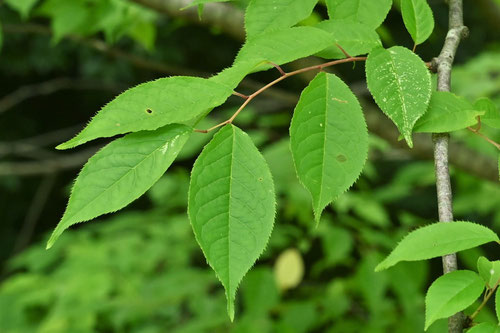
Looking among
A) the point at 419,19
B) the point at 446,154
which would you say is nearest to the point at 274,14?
the point at 419,19

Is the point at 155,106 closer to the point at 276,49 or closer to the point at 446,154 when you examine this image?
the point at 276,49

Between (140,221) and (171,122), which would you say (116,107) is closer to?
(171,122)

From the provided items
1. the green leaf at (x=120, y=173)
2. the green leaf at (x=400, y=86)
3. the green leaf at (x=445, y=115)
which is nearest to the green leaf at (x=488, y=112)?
the green leaf at (x=445, y=115)

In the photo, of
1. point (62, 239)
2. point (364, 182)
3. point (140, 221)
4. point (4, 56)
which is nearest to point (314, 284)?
point (364, 182)

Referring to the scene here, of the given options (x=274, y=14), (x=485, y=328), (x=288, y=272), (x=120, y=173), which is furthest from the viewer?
(x=288, y=272)

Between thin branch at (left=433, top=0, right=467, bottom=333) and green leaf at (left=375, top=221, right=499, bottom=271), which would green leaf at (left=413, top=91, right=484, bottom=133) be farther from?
green leaf at (left=375, top=221, right=499, bottom=271)

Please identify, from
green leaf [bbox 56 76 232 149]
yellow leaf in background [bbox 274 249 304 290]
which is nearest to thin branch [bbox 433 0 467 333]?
green leaf [bbox 56 76 232 149]
